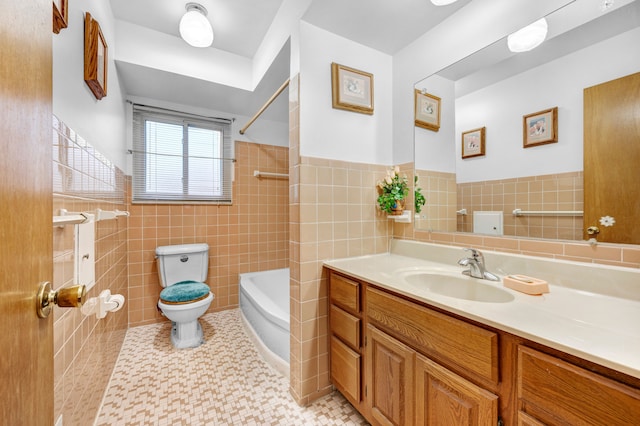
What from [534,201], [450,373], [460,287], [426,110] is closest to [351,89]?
[426,110]

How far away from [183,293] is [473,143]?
92.5 inches

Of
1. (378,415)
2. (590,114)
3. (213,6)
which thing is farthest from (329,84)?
(378,415)

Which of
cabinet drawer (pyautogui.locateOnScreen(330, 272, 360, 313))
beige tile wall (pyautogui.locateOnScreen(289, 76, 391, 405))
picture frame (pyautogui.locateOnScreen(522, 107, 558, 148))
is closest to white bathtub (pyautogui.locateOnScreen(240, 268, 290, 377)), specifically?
beige tile wall (pyautogui.locateOnScreen(289, 76, 391, 405))

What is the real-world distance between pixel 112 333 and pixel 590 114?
2837 millimetres

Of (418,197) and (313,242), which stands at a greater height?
(418,197)

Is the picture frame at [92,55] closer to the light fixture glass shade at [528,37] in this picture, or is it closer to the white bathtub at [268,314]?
the white bathtub at [268,314]

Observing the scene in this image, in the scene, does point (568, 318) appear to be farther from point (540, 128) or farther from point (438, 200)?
point (438, 200)

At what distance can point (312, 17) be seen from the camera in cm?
142

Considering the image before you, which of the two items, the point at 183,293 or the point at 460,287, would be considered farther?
the point at 183,293

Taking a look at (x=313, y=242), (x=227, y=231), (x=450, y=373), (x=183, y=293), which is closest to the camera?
(x=450, y=373)

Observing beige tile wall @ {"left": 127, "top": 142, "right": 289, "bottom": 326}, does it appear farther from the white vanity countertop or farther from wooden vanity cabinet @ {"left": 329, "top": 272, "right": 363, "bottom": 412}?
the white vanity countertop

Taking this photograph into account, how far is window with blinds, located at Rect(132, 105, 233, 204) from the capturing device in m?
2.36

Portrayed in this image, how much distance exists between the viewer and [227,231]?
107 inches

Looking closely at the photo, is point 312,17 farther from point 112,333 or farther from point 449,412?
point 112,333
